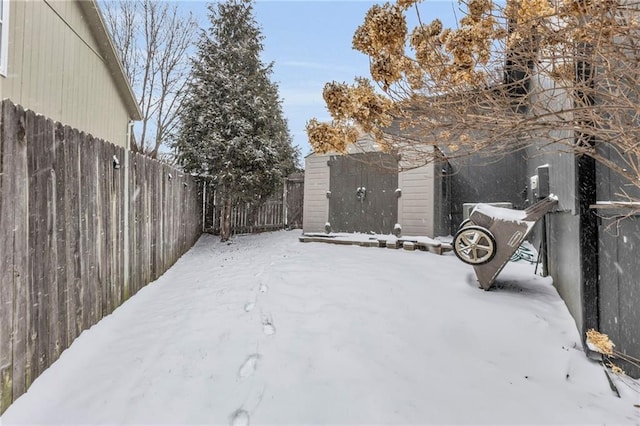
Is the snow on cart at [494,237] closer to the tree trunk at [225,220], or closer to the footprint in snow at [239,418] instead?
the footprint in snow at [239,418]

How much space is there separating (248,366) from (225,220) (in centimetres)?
696

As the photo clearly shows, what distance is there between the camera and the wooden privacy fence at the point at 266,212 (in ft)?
31.7

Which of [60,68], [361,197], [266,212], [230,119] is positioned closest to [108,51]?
[60,68]

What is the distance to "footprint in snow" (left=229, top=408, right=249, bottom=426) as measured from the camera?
187 cm

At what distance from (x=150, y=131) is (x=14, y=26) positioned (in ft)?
40.5

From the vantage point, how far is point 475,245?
148 inches

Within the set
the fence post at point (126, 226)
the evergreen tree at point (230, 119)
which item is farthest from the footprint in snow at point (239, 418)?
the evergreen tree at point (230, 119)

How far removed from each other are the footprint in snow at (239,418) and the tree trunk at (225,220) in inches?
282

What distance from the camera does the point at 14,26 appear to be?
4270mm

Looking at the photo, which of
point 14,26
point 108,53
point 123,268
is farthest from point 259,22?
point 123,268

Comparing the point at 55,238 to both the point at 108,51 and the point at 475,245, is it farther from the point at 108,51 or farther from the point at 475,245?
the point at 108,51

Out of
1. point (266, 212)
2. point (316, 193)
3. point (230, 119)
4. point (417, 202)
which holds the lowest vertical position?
point (266, 212)

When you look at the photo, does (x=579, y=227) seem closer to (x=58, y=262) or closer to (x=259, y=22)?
(x=58, y=262)

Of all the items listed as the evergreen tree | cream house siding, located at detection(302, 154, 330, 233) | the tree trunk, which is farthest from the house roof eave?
cream house siding, located at detection(302, 154, 330, 233)
